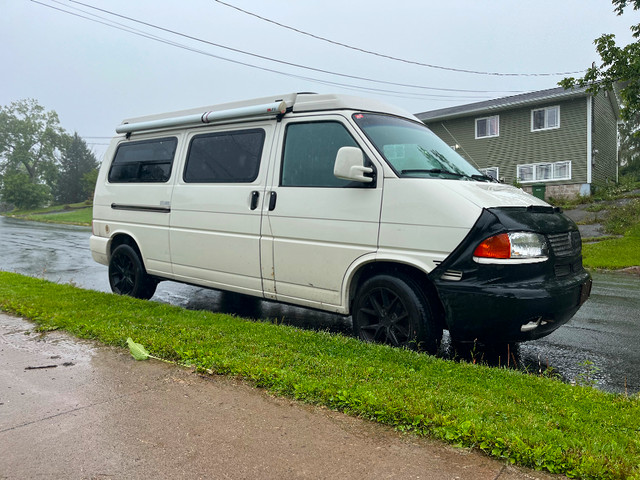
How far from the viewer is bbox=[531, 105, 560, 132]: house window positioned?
26672mm

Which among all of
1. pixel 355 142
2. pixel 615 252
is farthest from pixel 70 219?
pixel 355 142

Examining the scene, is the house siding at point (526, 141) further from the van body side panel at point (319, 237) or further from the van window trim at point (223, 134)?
the van body side panel at point (319, 237)

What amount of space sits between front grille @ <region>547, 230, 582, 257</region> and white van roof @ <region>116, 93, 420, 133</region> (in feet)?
6.94

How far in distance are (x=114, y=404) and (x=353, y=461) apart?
5.69 feet

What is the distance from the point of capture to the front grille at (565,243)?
420cm

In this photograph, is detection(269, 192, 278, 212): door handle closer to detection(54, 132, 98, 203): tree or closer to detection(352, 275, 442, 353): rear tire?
detection(352, 275, 442, 353): rear tire

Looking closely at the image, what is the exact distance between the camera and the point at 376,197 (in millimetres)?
4574

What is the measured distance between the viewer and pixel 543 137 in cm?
2717

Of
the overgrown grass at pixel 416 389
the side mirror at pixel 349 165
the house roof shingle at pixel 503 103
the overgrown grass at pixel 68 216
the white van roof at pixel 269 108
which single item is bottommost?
the overgrown grass at pixel 416 389

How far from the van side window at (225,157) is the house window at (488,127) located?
84.5 feet

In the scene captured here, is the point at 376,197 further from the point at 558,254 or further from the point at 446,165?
the point at 558,254

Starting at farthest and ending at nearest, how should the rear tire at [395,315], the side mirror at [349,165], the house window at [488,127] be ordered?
the house window at [488,127] → the side mirror at [349,165] → the rear tire at [395,315]

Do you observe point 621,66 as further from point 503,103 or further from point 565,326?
point 503,103

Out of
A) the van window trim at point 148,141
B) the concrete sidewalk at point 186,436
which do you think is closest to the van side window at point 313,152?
the van window trim at point 148,141
